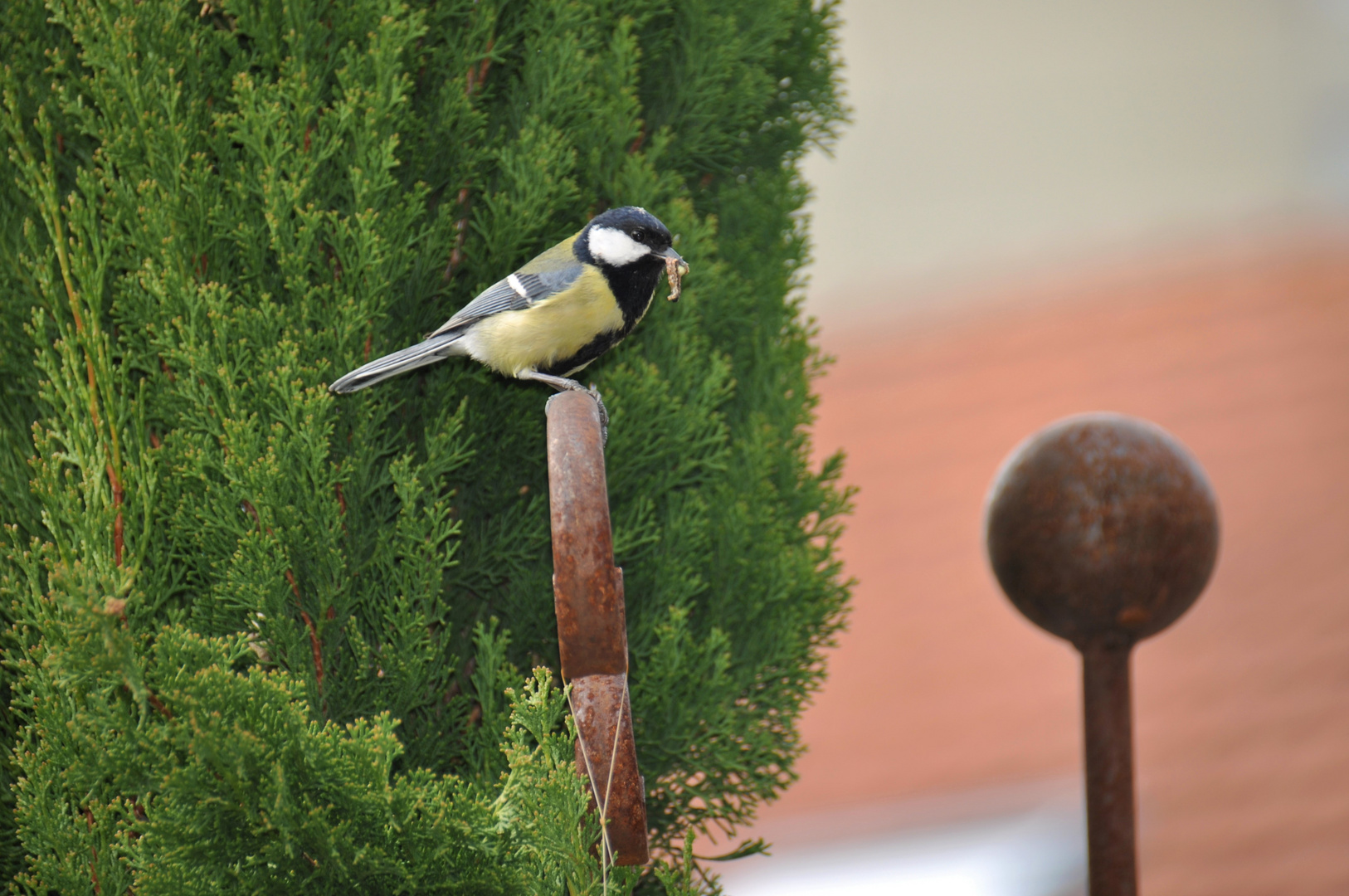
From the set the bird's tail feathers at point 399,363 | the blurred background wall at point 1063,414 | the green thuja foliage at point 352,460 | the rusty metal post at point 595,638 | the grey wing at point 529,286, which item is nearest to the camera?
the rusty metal post at point 595,638

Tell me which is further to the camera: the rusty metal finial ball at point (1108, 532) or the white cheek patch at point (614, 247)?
the white cheek patch at point (614, 247)

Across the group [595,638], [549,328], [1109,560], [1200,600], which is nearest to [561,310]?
[549,328]

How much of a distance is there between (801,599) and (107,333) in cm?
104

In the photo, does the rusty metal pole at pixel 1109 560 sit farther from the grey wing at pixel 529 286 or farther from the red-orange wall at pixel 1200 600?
the red-orange wall at pixel 1200 600

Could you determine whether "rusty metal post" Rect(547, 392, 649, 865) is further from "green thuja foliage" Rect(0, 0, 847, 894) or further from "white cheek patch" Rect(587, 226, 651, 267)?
"white cheek patch" Rect(587, 226, 651, 267)

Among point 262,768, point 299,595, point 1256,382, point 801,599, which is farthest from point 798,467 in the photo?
point 1256,382

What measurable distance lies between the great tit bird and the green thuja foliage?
0.08m

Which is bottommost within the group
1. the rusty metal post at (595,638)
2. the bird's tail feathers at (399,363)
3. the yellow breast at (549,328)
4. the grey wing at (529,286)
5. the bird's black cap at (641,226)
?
the rusty metal post at (595,638)

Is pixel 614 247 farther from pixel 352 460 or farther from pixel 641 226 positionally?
pixel 352 460

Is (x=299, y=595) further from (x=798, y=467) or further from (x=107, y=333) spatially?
(x=798, y=467)

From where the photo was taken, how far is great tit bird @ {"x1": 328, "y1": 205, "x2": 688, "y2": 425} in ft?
4.53

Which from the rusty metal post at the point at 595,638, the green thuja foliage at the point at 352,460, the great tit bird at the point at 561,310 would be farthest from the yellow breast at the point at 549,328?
the rusty metal post at the point at 595,638

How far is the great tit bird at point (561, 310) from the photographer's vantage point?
4.53ft

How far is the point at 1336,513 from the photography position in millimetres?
6320
